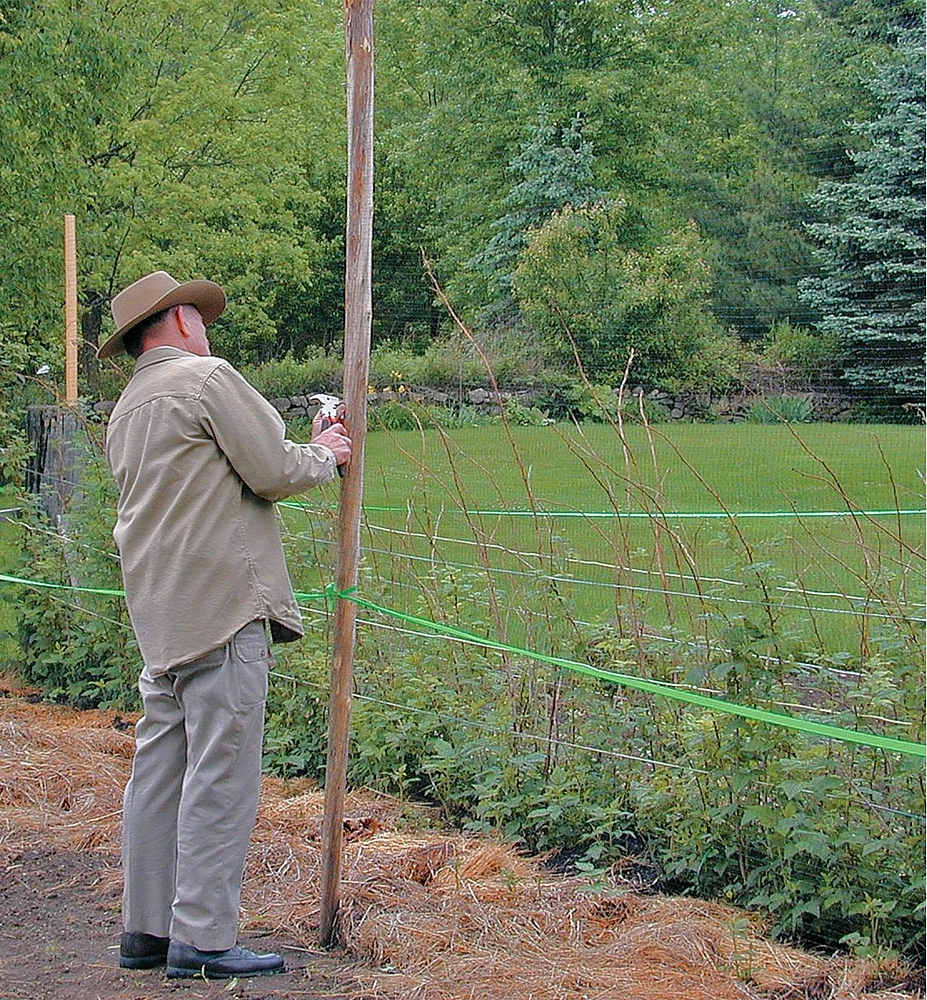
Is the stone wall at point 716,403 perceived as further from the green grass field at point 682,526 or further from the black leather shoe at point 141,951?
the black leather shoe at point 141,951

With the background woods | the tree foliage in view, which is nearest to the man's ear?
the background woods

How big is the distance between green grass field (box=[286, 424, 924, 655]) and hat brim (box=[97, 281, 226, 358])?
149 centimetres

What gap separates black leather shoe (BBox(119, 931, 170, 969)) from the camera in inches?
142

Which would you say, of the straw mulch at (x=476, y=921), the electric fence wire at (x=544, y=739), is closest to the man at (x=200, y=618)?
the straw mulch at (x=476, y=921)

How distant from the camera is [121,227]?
1522cm

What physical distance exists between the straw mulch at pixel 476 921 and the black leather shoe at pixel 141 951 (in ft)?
1.12

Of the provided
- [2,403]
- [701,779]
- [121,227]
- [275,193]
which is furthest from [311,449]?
[275,193]

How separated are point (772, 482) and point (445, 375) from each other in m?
3.15

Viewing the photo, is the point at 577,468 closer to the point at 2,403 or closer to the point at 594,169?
the point at 2,403

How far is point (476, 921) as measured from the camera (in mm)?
3818

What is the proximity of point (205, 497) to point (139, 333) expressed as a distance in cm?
56

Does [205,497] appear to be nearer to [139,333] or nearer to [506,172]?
[139,333]

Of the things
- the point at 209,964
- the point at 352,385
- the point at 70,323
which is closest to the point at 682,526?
the point at 352,385

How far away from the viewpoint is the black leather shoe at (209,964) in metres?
3.50
